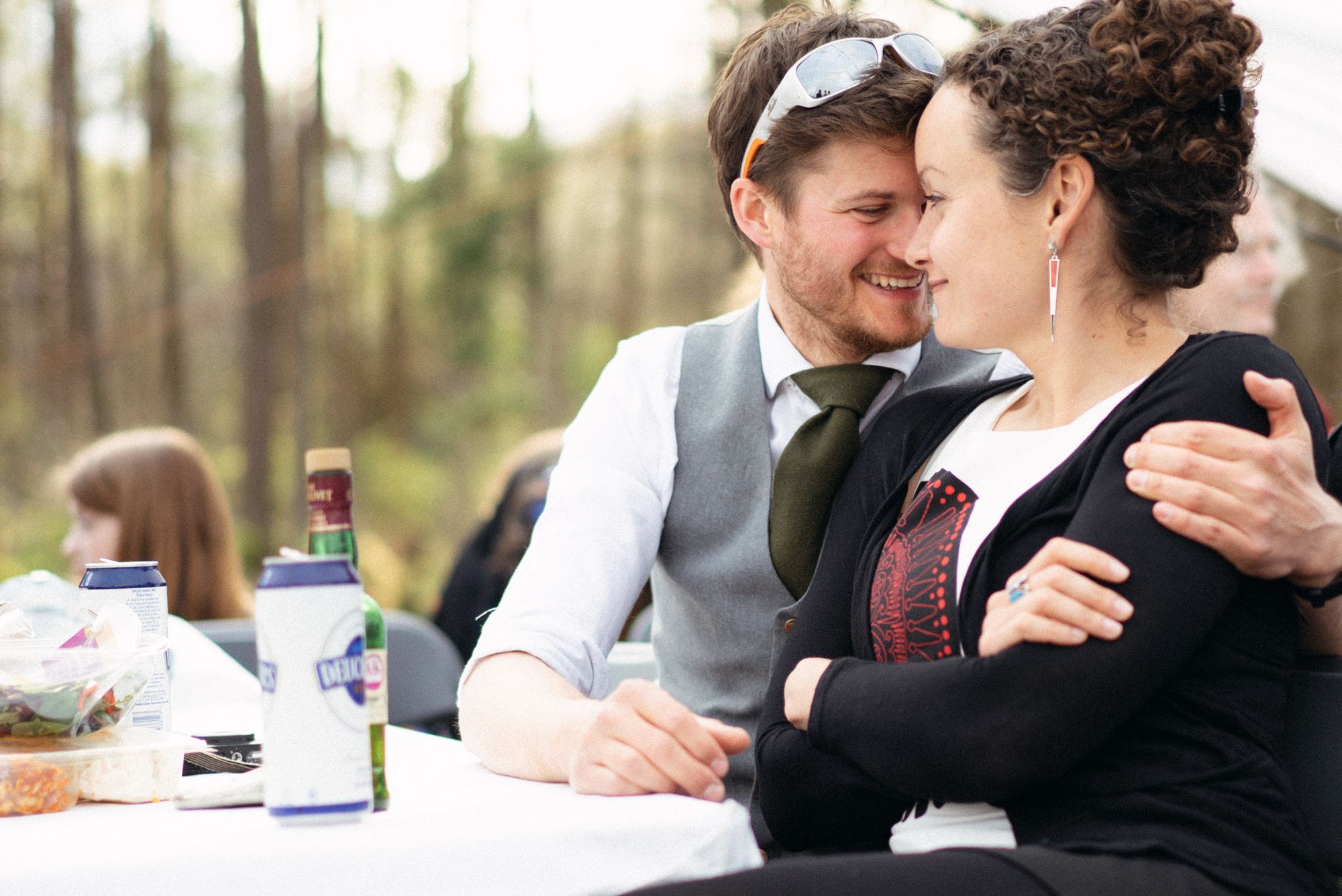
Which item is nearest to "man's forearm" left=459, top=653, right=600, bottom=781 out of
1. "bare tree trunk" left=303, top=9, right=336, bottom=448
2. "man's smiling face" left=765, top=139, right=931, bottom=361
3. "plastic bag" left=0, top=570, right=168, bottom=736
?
"plastic bag" left=0, top=570, right=168, bottom=736

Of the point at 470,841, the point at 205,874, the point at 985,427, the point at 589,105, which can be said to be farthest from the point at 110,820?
the point at 589,105

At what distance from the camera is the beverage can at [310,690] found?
3.07 ft

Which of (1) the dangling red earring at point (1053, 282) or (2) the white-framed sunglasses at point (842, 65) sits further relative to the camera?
(2) the white-framed sunglasses at point (842, 65)

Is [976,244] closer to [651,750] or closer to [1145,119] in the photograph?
[1145,119]

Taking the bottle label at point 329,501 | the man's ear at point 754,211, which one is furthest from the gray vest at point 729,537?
the bottle label at point 329,501

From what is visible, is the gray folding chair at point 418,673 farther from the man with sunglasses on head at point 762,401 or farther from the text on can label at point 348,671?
the text on can label at point 348,671

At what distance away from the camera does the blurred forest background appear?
9438 millimetres

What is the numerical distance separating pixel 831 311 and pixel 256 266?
8.79m

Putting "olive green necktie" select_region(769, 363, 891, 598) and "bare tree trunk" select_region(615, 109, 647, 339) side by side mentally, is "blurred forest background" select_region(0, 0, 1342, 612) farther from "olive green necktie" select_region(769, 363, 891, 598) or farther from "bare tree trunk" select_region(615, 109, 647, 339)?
"olive green necktie" select_region(769, 363, 891, 598)

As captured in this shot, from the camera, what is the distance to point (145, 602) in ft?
4.63

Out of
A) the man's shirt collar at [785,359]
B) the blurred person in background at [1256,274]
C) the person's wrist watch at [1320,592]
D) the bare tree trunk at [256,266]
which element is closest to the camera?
the person's wrist watch at [1320,592]

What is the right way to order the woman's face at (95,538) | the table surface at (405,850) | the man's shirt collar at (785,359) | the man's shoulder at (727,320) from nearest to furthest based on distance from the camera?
the table surface at (405,850), the man's shirt collar at (785,359), the man's shoulder at (727,320), the woman's face at (95,538)

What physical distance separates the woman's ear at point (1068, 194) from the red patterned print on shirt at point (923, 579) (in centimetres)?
28

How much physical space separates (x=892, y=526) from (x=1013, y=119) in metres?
0.45
